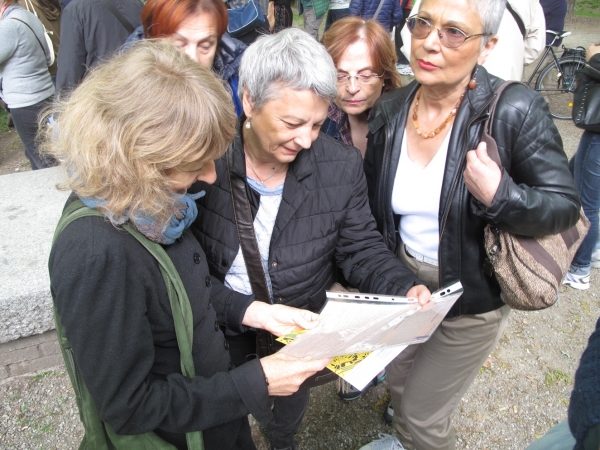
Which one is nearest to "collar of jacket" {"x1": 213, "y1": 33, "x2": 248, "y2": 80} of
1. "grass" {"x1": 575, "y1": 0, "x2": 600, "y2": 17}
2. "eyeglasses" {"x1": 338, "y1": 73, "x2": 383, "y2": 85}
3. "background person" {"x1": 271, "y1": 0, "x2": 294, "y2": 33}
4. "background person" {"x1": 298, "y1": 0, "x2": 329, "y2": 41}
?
"eyeglasses" {"x1": 338, "y1": 73, "x2": 383, "y2": 85}

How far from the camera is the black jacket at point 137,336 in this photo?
1100 millimetres

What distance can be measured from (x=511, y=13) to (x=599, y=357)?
268cm

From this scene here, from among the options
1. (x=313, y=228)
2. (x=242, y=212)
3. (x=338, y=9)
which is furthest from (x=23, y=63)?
(x=338, y=9)

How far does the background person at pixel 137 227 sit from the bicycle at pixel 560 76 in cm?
660

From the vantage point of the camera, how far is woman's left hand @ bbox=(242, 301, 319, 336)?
1611 mm

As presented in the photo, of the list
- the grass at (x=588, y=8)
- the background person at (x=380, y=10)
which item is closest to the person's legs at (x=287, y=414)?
the background person at (x=380, y=10)

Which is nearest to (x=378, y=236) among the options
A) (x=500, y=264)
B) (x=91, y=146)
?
(x=500, y=264)

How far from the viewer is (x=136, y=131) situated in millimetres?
1119

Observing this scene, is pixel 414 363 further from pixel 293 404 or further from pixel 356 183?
pixel 356 183

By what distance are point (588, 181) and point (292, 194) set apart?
2.88 metres

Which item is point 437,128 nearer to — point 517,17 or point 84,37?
point 517,17

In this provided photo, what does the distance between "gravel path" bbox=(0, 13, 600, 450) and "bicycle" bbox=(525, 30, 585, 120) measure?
15.2 ft

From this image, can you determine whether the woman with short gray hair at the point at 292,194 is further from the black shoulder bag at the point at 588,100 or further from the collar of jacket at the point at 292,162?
the black shoulder bag at the point at 588,100

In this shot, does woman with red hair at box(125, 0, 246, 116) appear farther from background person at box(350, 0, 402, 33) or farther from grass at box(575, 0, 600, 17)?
grass at box(575, 0, 600, 17)
